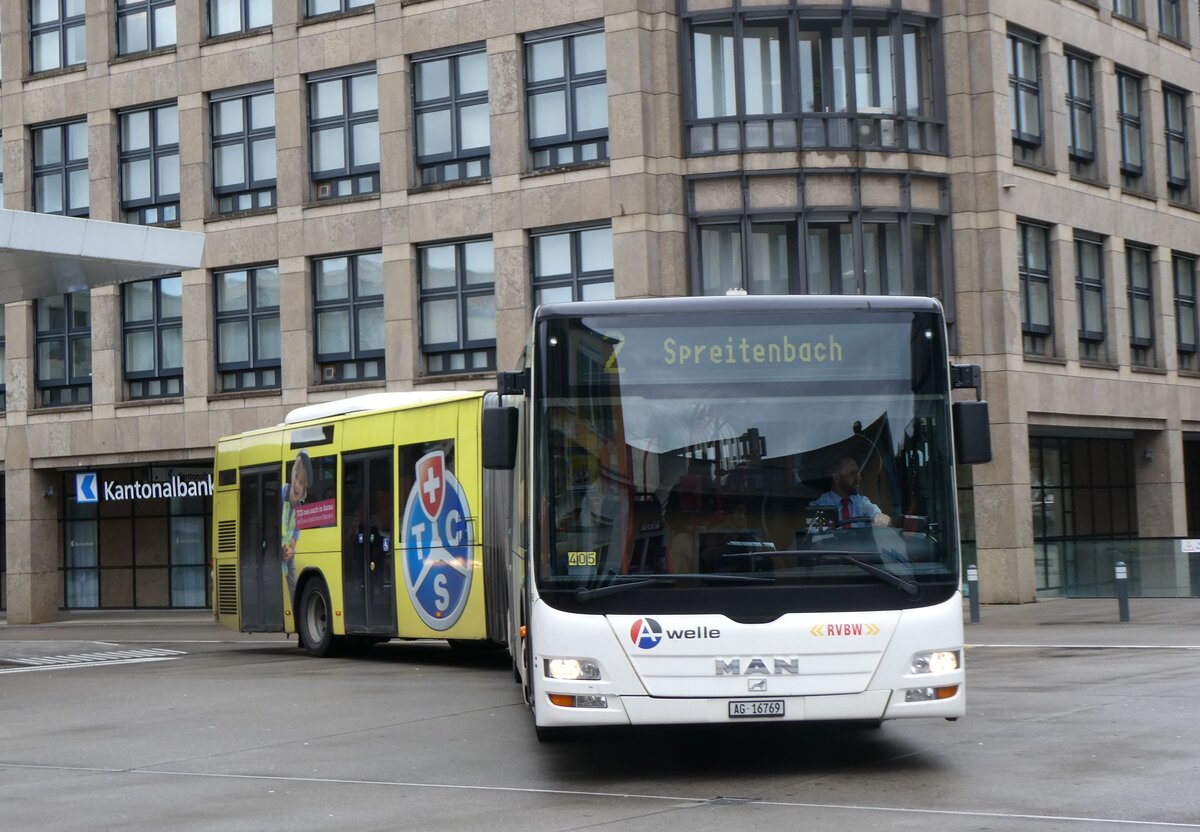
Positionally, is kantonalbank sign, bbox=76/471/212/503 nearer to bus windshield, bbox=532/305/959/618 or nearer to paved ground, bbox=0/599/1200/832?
paved ground, bbox=0/599/1200/832

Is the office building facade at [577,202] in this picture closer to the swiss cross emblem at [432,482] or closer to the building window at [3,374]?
the building window at [3,374]

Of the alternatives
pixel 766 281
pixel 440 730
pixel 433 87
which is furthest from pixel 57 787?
pixel 433 87

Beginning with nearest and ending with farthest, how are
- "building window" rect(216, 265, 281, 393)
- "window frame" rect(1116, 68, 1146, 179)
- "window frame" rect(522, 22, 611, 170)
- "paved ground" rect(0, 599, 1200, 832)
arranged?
"paved ground" rect(0, 599, 1200, 832), "window frame" rect(522, 22, 611, 170), "building window" rect(216, 265, 281, 393), "window frame" rect(1116, 68, 1146, 179)

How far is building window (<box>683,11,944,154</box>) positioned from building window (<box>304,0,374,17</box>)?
729cm

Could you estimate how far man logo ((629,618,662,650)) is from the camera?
33.8ft

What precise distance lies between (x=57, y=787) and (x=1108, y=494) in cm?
3063

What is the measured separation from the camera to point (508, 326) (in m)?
32.0

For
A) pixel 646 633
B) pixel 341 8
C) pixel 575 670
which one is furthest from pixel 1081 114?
pixel 575 670

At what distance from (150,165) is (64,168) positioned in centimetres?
244

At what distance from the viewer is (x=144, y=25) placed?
37.7m

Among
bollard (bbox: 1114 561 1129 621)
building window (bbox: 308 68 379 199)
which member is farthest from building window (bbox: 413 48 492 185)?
bollard (bbox: 1114 561 1129 621)

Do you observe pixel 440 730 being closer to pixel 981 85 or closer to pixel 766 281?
pixel 766 281

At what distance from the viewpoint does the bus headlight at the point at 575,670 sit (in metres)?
10.4

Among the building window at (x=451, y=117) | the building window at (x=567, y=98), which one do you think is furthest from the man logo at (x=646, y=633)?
the building window at (x=451, y=117)
